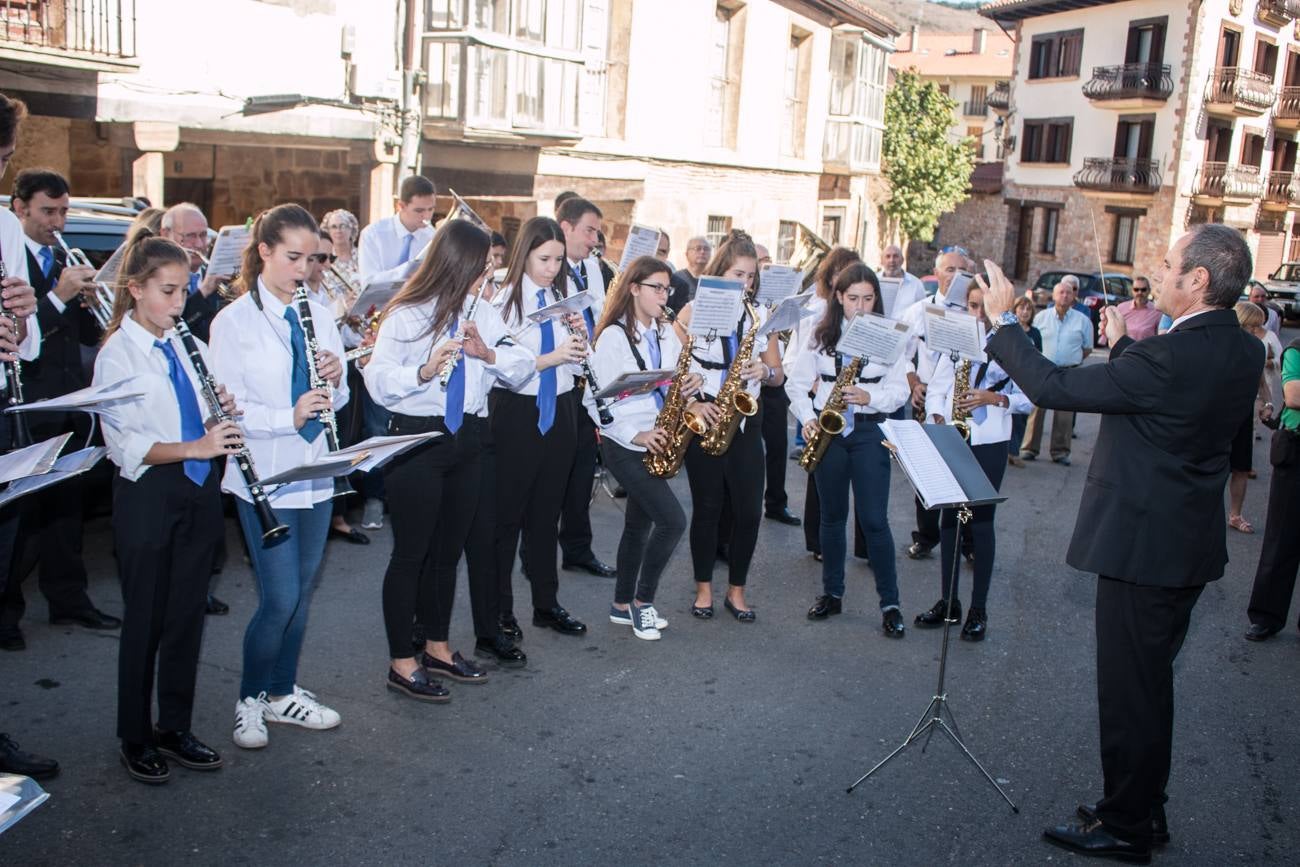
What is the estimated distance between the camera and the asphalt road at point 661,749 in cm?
404

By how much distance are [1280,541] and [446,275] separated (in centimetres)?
501

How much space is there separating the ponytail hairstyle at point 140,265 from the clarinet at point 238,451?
18 centimetres

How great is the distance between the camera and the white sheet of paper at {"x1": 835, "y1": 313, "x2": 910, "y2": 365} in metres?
5.90

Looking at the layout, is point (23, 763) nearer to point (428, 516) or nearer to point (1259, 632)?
point (428, 516)

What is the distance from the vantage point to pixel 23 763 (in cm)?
418

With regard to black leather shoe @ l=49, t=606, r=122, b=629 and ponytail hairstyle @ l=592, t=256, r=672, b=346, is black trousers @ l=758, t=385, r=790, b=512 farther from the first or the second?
black leather shoe @ l=49, t=606, r=122, b=629

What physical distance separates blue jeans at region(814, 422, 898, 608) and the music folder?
123 cm

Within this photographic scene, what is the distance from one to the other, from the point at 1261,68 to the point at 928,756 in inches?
1594

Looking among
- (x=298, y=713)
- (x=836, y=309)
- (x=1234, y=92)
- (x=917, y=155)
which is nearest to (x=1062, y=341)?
(x=836, y=309)

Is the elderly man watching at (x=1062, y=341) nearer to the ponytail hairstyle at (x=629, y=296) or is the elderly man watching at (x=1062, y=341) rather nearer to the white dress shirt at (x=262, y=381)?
the ponytail hairstyle at (x=629, y=296)

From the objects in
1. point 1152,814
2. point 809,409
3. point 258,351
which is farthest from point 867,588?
point 258,351

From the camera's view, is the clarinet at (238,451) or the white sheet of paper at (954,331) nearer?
the clarinet at (238,451)

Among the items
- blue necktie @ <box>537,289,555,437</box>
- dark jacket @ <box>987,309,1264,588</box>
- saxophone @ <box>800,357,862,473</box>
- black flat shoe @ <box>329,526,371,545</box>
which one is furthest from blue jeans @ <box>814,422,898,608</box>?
black flat shoe @ <box>329,526,371,545</box>

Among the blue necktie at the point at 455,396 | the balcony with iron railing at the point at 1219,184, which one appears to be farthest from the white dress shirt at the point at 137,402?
the balcony with iron railing at the point at 1219,184
